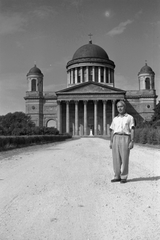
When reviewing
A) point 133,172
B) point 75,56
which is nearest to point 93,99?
point 75,56

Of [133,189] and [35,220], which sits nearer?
[35,220]

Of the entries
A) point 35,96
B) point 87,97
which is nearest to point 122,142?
point 87,97

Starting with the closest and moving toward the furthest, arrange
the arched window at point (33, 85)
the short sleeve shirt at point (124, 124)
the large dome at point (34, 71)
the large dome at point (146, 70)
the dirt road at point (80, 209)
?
the dirt road at point (80, 209)
the short sleeve shirt at point (124, 124)
the large dome at point (146, 70)
the large dome at point (34, 71)
the arched window at point (33, 85)

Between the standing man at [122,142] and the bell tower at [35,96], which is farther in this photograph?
the bell tower at [35,96]

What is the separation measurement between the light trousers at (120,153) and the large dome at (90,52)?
93.9m

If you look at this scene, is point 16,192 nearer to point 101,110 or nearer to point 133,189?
point 133,189

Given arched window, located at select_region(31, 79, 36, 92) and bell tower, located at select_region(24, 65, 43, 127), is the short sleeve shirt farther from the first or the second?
arched window, located at select_region(31, 79, 36, 92)

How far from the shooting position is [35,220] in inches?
190

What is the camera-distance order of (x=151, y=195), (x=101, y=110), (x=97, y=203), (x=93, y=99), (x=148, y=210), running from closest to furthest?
(x=148, y=210), (x=97, y=203), (x=151, y=195), (x=93, y=99), (x=101, y=110)

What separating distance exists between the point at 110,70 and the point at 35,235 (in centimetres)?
9968

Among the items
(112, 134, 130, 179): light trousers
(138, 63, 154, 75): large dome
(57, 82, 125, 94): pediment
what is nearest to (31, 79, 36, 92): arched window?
(57, 82, 125, 94): pediment

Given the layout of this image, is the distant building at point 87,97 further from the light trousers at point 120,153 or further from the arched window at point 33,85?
the light trousers at point 120,153

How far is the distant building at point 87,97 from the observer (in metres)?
84.8

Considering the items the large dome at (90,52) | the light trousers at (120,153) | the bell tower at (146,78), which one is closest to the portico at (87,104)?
the bell tower at (146,78)
